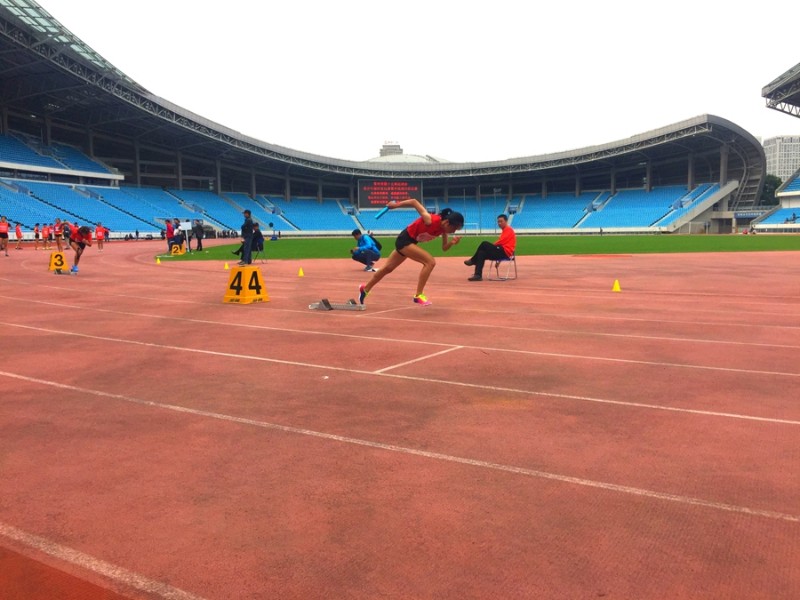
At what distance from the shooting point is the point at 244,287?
11.3 m

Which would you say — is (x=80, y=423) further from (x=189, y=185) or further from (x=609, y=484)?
(x=189, y=185)

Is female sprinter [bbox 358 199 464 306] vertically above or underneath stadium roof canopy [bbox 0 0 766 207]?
underneath

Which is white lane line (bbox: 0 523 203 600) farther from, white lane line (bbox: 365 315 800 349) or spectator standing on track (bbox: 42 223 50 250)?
spectator standing on track (bbox: 42 223 50 250)

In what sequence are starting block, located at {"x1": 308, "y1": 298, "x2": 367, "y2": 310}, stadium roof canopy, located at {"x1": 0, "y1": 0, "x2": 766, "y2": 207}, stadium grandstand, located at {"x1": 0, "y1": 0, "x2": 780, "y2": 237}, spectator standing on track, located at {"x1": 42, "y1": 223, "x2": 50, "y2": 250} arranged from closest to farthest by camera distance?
starting block, located at {"x1": 308, "y1": 298, "x2": 367, "y2": 310} → spectator standing on track, located at {"x1": 42, "y1": 223, "x2": 50, "y2": 250} → stadium roof canopy, located at {"x1": 0, "y1": 0, "x2": 766, "y2": 207} → stadium grandstand, located at {"x1": 0, "y1": 0, "x2": 780, "y2": 237}

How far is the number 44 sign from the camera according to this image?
11.3m

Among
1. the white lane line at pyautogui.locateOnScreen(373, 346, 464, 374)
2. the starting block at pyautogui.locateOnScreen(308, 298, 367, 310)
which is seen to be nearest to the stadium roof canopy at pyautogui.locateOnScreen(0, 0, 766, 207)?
the starting block at pyautogui.locateOnScreen(308, 298, 367, 310)

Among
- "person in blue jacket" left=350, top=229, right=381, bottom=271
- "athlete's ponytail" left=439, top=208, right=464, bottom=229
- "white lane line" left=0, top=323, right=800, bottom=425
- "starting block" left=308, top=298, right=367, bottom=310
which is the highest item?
"athlete's ponytail" left=439, top=208, right=464, bottom=229

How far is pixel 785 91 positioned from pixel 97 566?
→ 68.7 meters

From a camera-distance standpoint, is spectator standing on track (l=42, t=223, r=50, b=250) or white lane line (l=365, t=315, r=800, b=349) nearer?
white lane line (l=365, t=315, r=800, b=349)

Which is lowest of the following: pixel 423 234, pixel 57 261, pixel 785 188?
pixel 57 261

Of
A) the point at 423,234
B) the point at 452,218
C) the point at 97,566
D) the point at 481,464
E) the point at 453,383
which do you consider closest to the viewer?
the point at 97,566

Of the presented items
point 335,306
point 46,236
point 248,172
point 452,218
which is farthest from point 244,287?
point 248,172

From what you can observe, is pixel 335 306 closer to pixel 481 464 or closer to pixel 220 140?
pixel 481 464

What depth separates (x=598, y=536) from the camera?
268cm
